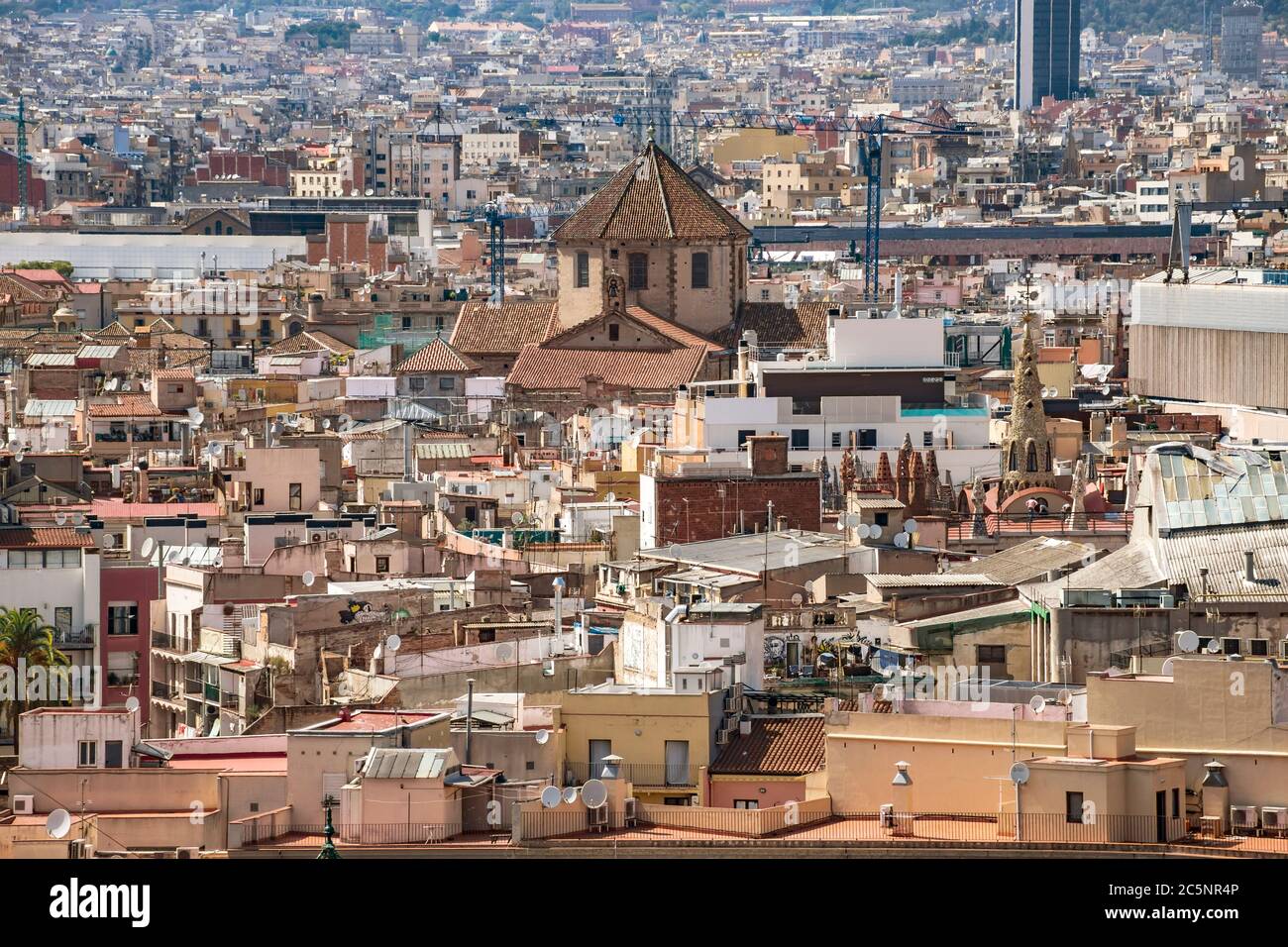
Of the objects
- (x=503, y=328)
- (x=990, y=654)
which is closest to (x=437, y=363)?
(x=503, y=328)

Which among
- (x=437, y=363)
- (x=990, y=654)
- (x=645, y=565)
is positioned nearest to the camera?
(x=990, y=654)

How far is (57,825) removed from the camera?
19.2 m

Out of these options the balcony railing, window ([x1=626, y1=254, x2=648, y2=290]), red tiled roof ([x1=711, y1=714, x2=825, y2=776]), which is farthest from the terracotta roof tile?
the balcony railing

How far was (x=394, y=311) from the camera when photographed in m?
80.2

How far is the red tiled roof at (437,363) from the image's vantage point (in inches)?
2357

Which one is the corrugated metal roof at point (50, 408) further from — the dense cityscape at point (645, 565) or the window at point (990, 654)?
the window at point (990, 654)

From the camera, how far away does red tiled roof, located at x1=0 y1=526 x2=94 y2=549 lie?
3228 cm

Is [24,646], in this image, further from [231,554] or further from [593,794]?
[593,794]

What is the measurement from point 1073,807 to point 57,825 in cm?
475

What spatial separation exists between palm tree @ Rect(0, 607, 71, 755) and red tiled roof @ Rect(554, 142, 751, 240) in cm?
3295

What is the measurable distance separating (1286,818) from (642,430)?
2749cm

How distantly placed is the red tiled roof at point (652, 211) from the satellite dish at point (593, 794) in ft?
141

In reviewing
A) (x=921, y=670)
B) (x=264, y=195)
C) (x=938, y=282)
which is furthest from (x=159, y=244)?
(x=921, y=670)

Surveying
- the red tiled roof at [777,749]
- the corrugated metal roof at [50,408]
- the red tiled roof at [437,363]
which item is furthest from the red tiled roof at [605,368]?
the red tiled roof at [777,749]
